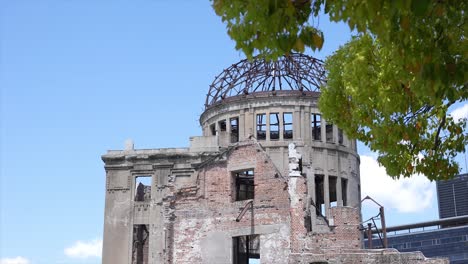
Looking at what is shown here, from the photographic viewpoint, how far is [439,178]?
12.7 m

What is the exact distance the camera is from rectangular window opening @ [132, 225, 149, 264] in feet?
129

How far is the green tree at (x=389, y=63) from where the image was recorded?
768 cm

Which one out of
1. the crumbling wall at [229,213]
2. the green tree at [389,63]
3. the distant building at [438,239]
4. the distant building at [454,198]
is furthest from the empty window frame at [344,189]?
the distant building at [454,198]

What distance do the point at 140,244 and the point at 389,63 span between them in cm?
3158

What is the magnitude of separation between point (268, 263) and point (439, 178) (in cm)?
1147

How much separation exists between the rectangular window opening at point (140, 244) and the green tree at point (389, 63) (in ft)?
92.7

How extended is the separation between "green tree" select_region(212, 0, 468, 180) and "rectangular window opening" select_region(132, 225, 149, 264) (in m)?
28.3

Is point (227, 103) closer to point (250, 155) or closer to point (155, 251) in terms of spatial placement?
point (155, 251)

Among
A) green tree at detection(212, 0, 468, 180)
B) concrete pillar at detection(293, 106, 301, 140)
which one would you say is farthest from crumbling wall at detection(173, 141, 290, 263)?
concrete pillar at detection(293, 106, 301, 140)

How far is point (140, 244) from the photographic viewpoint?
132ft

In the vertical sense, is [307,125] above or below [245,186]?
above

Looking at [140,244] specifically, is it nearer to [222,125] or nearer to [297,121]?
[222,125]

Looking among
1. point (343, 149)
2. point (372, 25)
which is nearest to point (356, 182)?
point (343, 149)

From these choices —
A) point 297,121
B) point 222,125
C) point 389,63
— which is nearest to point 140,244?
point 222,125
